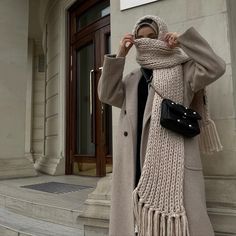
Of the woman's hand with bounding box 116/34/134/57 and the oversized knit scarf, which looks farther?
the woman's hand with bounding box 116/34/134/57

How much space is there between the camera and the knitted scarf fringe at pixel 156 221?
4.79 ft

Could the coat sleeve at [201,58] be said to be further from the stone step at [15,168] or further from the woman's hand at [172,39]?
the stone step at [15,168]

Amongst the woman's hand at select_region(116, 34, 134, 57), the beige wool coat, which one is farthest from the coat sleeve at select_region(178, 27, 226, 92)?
the woman's hand at select_region(116, 34, 134, 57)

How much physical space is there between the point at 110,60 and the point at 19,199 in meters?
2.21

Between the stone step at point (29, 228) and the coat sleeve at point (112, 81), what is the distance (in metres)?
1.27

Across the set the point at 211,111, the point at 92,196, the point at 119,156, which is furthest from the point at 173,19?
the point at 92,196

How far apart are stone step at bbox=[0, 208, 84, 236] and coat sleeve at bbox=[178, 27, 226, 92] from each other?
1.65 m

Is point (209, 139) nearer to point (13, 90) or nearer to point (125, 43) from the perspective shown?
point (125, 43)

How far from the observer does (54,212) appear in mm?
2855

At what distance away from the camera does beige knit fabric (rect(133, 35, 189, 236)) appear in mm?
1502

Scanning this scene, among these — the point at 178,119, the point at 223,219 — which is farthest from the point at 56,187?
the point at 178,119

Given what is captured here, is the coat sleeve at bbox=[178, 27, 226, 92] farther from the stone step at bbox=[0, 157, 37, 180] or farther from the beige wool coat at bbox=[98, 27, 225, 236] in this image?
the stone step at bbox=[0, 157, 37, 180]

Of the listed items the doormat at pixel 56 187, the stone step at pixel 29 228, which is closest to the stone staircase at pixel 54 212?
the stone step at pixel 29 228

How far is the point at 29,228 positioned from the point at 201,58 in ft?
7.08
